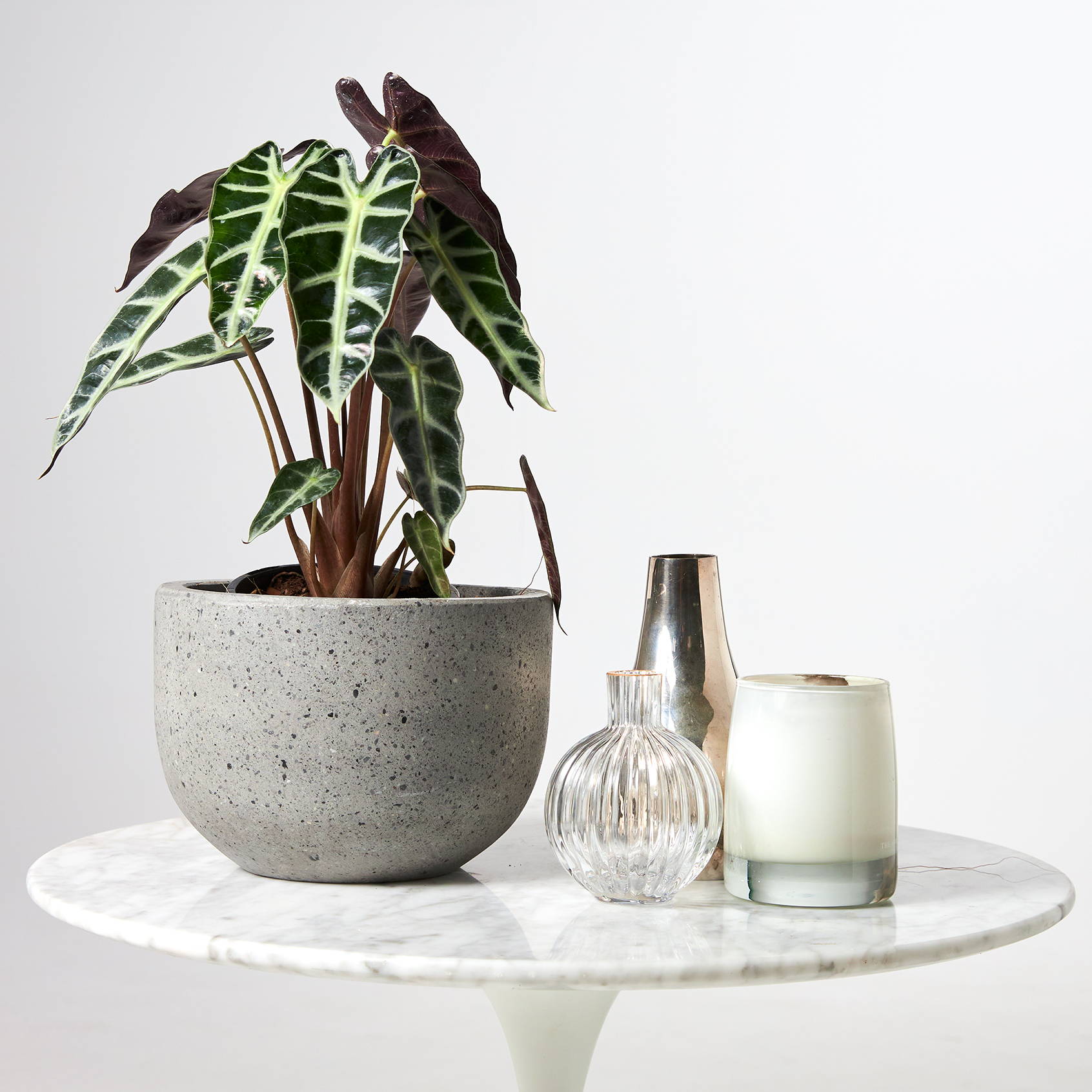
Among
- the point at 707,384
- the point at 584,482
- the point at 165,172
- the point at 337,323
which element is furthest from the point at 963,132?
the point at 337,323

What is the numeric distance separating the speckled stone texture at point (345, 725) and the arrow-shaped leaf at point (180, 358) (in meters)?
0.19

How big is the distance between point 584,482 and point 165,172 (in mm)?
1163

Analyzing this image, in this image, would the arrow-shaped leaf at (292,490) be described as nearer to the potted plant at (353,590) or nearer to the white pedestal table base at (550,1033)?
the potted plant at (353,590)

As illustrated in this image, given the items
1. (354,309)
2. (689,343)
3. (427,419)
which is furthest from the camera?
(689,343)

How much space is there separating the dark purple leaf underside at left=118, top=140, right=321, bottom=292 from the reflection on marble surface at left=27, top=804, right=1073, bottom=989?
51cm

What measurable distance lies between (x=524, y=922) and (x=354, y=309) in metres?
0.44

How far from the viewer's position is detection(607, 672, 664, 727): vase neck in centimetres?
107

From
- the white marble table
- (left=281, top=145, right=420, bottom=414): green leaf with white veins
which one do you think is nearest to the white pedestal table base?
the white marble table

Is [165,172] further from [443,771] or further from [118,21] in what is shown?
[443,771]

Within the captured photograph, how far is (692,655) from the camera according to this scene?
1165 millimetres

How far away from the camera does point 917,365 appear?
118 inches

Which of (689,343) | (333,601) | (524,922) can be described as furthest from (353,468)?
(689,343)

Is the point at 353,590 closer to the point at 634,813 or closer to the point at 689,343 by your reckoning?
the point at 634,813

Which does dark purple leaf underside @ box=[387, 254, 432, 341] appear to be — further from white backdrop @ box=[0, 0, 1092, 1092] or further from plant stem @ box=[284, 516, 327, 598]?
white backdrop @ box=[0, 0, 1092, 1092]
